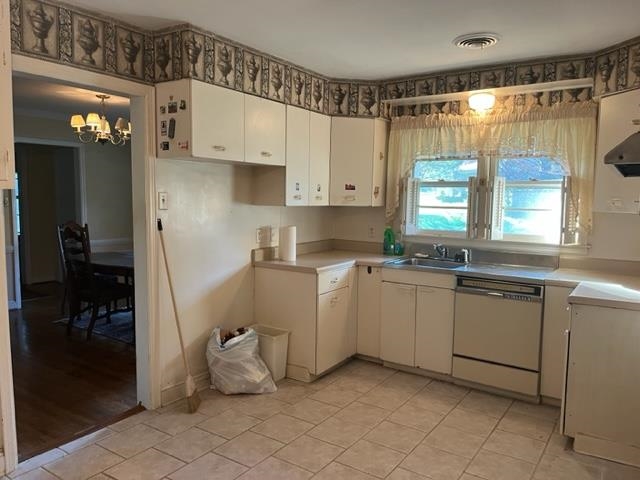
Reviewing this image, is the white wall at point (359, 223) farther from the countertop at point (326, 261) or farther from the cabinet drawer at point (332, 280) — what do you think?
the cabinet drawer at point (332, 280)

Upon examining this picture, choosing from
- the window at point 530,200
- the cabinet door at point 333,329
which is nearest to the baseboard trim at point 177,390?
the cabinet door at point 333,329

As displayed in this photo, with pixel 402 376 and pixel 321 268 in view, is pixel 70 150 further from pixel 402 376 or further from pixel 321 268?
pixel 402 376

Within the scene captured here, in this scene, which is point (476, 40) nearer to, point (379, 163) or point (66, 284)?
point (379, 163)

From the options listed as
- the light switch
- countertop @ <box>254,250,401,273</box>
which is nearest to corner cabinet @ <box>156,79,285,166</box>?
the light switch

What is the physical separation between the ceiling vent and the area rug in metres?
3.71

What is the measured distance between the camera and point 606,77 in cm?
308

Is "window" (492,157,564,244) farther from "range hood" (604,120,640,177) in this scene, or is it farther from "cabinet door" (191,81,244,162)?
"cabinet door" (191,81,244,162)

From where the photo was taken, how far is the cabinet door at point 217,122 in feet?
9.28

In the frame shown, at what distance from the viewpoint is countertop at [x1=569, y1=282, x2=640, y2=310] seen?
2.48 metres

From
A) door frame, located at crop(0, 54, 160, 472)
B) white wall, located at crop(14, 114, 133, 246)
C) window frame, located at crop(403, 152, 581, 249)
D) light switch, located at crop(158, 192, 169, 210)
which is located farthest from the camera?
white wall, located at crop(14, 114, 133, 246)

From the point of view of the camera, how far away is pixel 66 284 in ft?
16.6

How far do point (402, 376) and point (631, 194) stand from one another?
202 cm

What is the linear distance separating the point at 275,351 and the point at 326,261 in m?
0.81

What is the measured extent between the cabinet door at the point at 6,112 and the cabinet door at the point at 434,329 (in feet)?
8.91
